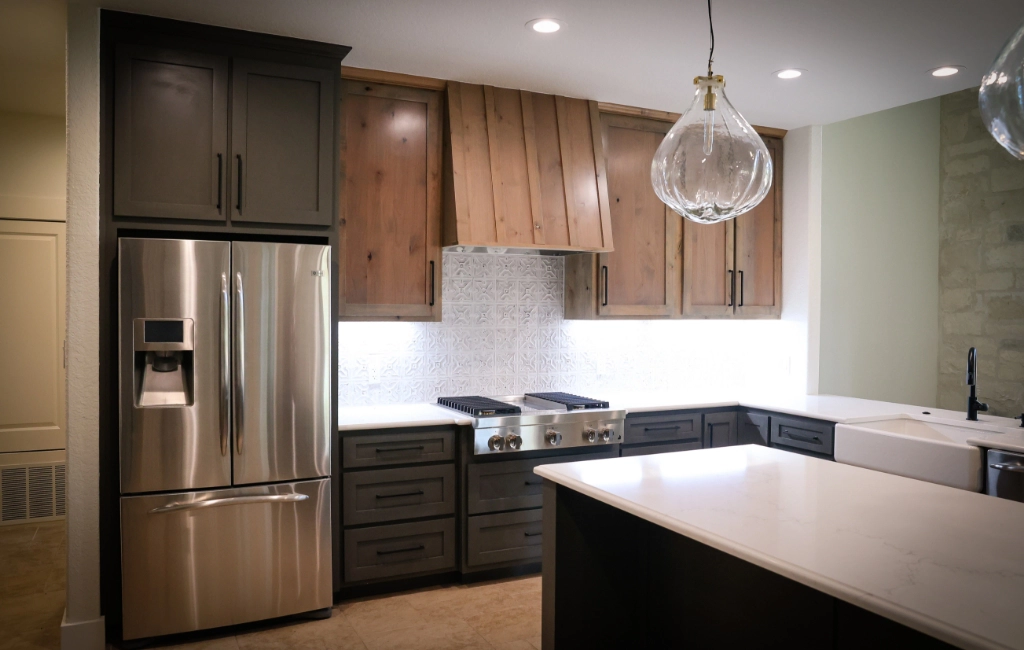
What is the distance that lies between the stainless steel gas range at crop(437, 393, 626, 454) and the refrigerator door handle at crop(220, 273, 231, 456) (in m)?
1.09

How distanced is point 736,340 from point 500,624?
8.66 feet

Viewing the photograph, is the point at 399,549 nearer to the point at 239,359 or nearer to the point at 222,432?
the point at 222,432

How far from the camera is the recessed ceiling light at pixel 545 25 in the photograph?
9.85 feet

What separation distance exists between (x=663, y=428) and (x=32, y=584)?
3335mm

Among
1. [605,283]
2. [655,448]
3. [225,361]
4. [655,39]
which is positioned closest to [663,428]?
[655,448]

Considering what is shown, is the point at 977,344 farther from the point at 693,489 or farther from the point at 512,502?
the point at 693,489

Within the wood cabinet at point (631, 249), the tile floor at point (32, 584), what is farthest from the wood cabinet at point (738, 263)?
the tile floor at point (32, 584)

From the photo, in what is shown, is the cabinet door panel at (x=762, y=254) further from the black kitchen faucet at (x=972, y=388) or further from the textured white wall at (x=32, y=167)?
the textured white wall at (x=32, y=167)

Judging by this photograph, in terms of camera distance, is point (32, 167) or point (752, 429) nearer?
point (752, 429)

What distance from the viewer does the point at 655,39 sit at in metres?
3.22

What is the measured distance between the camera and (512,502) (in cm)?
371

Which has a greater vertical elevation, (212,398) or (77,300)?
(77,300)

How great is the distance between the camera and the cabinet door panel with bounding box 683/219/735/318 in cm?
452

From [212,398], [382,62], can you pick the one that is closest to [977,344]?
[382,62]
